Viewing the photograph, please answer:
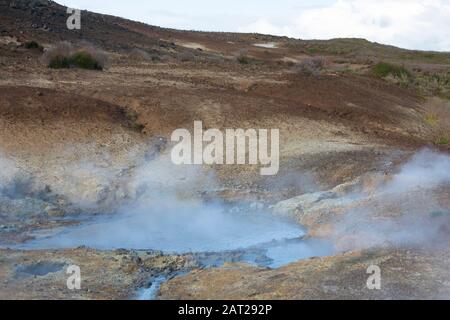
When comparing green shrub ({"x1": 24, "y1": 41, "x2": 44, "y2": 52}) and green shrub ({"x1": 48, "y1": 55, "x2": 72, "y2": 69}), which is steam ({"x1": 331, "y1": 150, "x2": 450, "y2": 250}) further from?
green shrub ({"x1": 24, "y1": 41, "x2": 44, "y2": 52})

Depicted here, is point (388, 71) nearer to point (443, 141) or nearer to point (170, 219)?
point (443, 141)

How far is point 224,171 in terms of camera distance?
48.2 feet

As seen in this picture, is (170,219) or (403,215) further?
(170,219)

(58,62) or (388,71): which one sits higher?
(388,71)

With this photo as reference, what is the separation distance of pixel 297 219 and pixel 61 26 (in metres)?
28.1

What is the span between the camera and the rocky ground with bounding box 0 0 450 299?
8.68 metres

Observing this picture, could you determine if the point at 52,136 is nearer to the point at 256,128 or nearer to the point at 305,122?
the point at 256,128

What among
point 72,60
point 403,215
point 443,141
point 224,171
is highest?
point 72,60

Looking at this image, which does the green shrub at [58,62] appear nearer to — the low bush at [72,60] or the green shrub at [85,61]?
the low bush at [72,60]

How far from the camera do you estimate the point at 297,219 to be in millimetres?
12156

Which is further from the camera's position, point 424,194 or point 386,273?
point 424,194

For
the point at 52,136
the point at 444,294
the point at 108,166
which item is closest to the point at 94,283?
the point at 444,294

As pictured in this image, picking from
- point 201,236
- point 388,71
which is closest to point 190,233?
point 201,236
